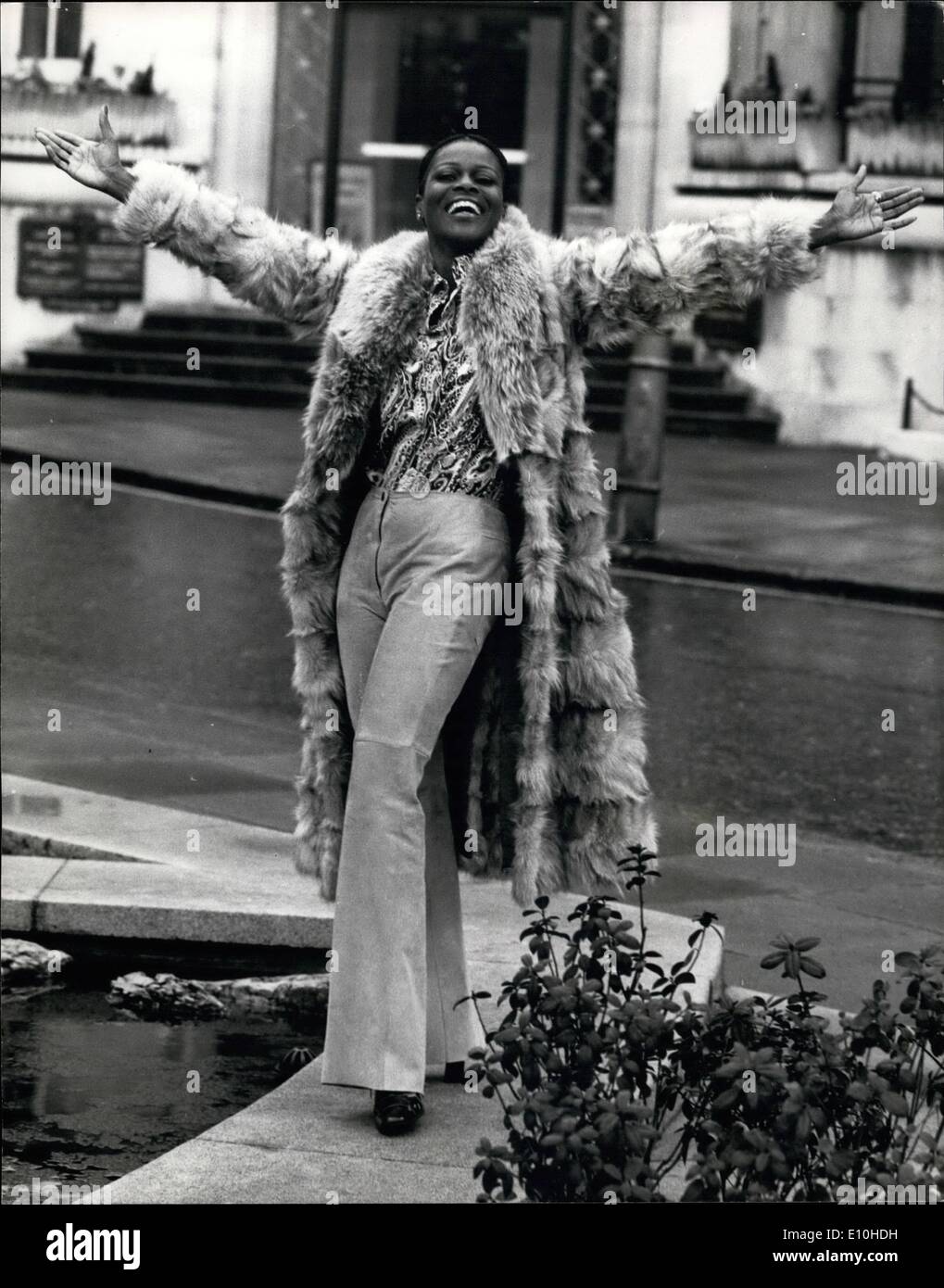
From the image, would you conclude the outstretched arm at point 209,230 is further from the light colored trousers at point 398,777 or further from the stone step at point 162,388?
the stone step at point 162,388

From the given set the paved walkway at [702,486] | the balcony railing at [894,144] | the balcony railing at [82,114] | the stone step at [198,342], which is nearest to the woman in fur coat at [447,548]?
the paved walkway at [702,486]

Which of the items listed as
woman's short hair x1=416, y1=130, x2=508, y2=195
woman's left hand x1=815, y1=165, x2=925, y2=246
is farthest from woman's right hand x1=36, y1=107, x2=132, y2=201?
woman's left hand x1=815, y1=165, x2=925, y2=246

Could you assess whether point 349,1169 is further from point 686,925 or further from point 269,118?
point 269,118

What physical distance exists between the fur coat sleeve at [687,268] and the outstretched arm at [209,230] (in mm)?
532

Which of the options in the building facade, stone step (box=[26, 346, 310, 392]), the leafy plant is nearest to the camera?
the leafy plant

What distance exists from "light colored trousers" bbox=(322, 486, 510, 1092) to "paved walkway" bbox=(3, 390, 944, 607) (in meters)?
10.1

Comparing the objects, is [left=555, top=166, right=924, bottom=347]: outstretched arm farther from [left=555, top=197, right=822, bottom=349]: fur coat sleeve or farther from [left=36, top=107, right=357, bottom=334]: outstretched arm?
[left=36, top=107, right=357, bottom=334]: outstretched arm

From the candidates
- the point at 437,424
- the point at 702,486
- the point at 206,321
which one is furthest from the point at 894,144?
the point at 437,424

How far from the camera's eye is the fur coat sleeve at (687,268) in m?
4.55

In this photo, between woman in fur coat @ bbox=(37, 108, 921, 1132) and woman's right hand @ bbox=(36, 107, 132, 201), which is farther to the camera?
woman's right hand @ bbox=(36, 107, 132, 201)

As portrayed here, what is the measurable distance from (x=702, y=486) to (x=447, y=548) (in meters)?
14.3

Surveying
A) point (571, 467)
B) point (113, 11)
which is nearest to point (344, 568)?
point (571, 467)

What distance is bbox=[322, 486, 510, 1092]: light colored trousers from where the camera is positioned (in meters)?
4.52

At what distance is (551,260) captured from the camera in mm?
4715
